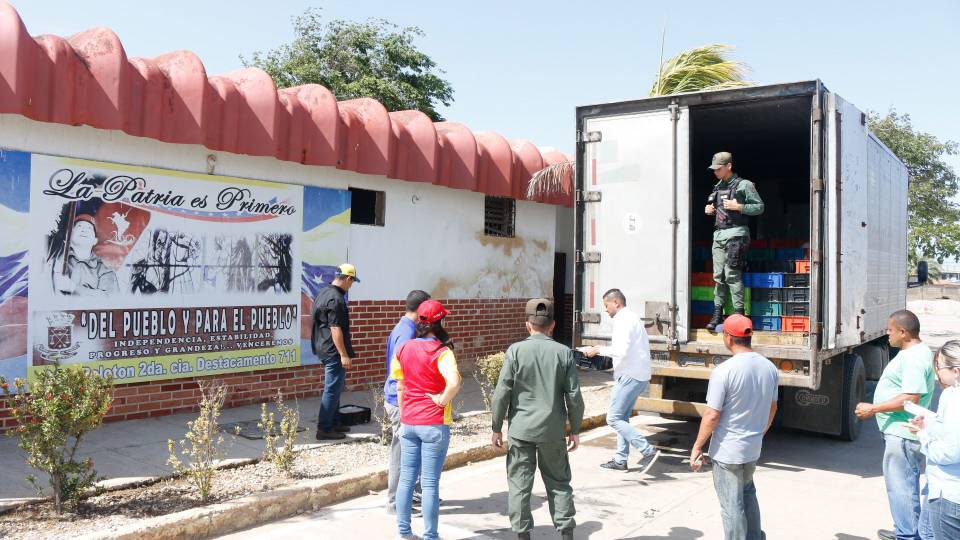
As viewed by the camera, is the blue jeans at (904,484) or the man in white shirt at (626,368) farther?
the man in white shirt at (626,368)

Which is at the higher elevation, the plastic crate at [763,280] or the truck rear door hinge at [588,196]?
the truck rear door hinge at [588,196]

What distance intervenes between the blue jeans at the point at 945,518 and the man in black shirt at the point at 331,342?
4912 millimetres

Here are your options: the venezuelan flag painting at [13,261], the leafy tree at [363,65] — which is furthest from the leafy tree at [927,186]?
the venezuelan flag painting at [13,261]

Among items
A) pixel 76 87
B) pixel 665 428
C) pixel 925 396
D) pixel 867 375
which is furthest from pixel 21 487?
pixel 867 375

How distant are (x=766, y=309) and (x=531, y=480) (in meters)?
4.22

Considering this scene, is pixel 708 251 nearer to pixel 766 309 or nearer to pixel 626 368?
pixel 766 309

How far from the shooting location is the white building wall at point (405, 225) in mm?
7227

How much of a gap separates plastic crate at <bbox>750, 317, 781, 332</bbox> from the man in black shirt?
A: 14.1 ft

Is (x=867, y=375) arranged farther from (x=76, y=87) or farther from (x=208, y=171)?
(x=76, y=87)

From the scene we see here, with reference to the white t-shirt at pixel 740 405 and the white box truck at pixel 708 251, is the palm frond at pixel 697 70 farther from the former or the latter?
the white t-shirt at pixel 740 405

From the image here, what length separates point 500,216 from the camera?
12539mm

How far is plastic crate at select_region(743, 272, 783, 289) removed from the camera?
303 inches

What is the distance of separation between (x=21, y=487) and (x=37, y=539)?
108cm

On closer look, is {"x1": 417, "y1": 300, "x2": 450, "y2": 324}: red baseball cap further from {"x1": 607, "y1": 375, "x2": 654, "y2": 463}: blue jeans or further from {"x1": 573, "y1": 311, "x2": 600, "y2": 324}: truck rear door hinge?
{"x1": 573, "y1": 311, "x2": 600, "y2": 324}: truck rear door hinge
